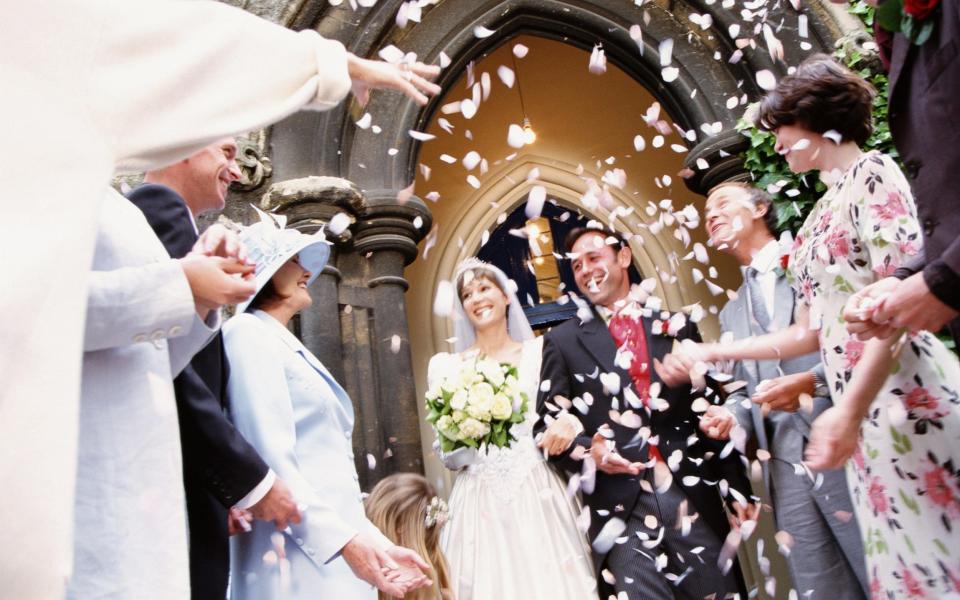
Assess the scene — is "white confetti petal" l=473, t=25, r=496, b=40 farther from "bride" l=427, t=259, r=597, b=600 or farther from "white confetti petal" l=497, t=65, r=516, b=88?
"bride" l=427, t=259, r=597, b=600

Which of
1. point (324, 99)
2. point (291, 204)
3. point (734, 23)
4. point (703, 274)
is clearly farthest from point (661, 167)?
point (324, 99)

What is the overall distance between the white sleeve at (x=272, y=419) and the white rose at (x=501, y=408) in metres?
1.15

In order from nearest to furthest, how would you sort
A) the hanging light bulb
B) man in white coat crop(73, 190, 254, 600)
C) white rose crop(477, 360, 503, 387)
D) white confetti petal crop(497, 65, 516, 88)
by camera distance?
man in white coat crop(73, 190, 254, 600), white rose crop(477, 360, 503, 387), white confetti petal crop(497, 65, 516, 88), the hanging light bulb

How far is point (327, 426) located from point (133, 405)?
45.2 inches

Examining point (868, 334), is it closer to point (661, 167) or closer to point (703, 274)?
point (703, 274)

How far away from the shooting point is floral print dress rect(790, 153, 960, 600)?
183 centimetres

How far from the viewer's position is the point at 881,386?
1.89 metres

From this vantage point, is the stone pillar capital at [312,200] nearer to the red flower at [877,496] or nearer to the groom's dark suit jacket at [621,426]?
the groom's dark suit jacket at [621,426]

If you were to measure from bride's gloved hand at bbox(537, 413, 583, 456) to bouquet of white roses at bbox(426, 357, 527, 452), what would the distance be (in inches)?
5.9

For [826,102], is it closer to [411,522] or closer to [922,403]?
[922,403]

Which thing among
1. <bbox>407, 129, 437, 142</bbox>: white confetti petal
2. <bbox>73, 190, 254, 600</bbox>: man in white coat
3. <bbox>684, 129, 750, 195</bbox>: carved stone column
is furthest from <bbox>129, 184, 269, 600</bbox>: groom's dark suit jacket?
<bbox>684, 129, 750, 195</bbox>: carved stone column

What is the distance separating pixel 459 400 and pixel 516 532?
2.04 ft

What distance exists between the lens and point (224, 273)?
138 cm

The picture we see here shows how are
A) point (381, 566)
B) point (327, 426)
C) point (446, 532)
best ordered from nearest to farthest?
point (381, 566) < point (327, 426) < point (446, 532)
